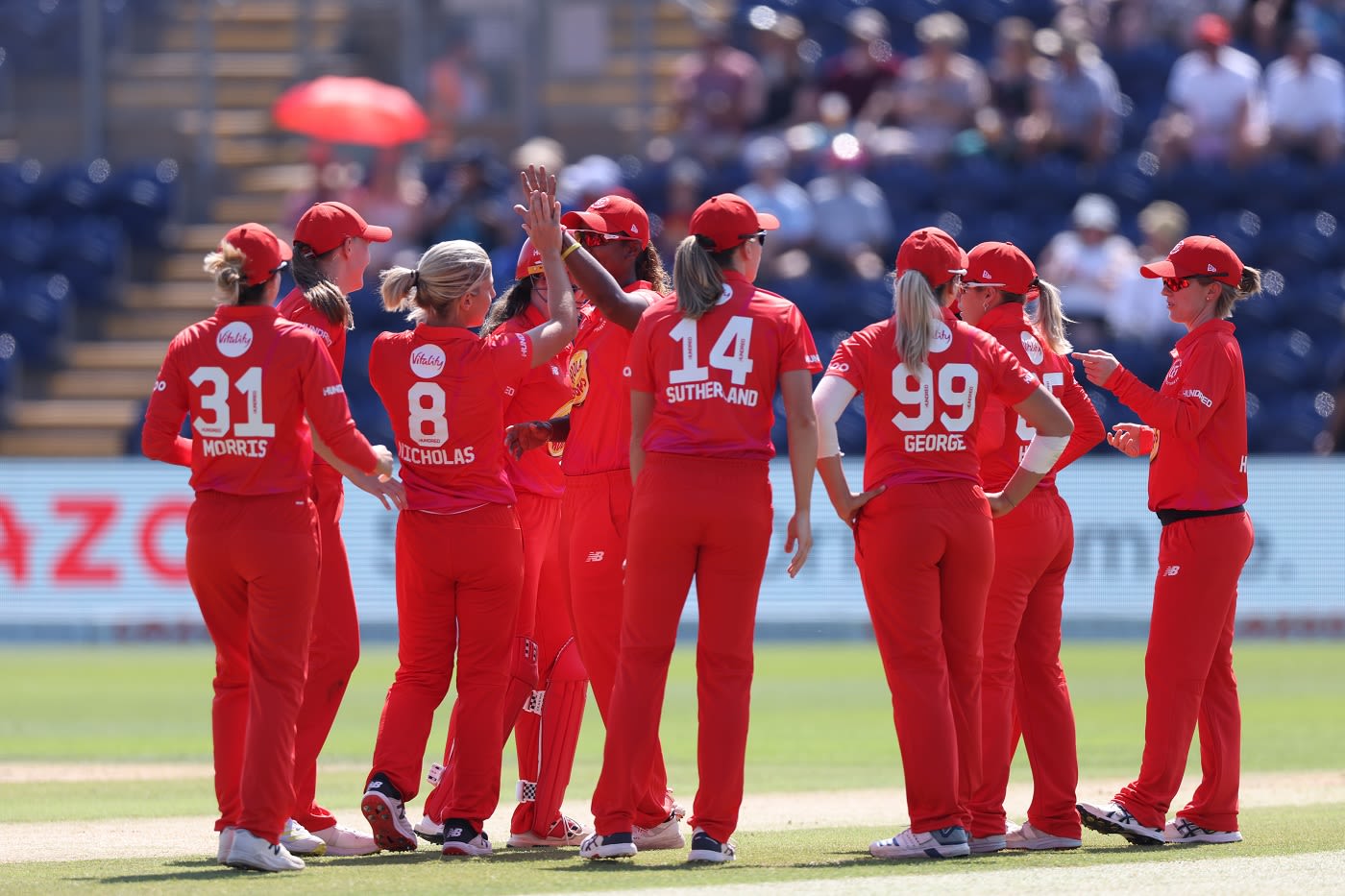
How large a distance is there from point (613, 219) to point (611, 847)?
2.38 meters

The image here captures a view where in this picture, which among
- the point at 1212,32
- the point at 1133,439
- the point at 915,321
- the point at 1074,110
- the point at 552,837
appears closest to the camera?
the point at 915,321

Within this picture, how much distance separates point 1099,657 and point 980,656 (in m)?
9.53

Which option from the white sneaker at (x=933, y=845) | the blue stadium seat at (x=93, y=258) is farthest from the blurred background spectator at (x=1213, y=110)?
the white sneaker at (x=933, y=845)

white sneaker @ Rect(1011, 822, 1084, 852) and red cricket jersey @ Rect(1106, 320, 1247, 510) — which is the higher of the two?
red cricket jersey @ Rect(1106, 320, 1247, 510)

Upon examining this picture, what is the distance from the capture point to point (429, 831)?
317 inches

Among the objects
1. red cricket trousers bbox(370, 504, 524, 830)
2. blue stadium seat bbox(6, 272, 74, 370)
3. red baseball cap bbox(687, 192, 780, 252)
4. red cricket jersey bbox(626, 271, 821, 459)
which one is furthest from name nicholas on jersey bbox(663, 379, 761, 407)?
blue stadium seat bbox(6, 272, 74, 370)

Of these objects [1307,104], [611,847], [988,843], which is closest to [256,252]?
[611,847]

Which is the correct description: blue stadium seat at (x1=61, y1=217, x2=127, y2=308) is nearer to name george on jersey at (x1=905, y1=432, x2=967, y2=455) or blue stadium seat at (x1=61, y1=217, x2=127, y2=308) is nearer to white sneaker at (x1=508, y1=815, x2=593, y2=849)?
white sneaker at (x1=508, y1=815, x2=593, y2=849)

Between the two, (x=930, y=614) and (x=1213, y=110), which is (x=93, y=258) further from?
(x=930, y=614)

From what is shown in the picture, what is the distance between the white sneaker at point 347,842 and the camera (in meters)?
7.79

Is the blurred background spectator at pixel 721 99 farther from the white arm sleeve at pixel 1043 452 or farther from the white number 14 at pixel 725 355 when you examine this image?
the white number 14 at pixel 725 355

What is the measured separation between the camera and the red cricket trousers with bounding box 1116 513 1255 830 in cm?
A: 787

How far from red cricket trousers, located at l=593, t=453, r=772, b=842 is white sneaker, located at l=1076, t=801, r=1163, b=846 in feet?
5.11

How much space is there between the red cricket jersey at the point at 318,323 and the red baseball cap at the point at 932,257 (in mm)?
2131
